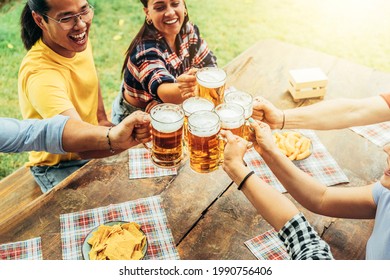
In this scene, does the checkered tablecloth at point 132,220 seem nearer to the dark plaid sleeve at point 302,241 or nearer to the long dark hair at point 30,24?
the dark plaid sleeve at point 302,241

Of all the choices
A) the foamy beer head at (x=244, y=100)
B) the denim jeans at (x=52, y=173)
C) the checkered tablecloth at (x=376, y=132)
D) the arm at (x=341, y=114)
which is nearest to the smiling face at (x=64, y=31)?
the denim jeans at (x=52, y=173)

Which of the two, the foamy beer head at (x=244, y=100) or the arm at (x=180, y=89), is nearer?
the foamy beer head at (x=244, y=100)

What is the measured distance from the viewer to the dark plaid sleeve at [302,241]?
1368 millimetres

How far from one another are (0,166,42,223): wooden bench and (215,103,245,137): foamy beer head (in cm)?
116

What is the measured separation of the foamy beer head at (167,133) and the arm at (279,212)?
0.19 meters

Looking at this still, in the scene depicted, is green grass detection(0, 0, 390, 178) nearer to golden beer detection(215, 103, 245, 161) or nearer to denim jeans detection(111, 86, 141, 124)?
denim jeans detection(111, 86, 141, 124)

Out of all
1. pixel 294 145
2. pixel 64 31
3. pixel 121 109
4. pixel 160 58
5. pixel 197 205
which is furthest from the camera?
pixel 121 109

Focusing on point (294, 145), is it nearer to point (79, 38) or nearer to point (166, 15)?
point (166, 15)

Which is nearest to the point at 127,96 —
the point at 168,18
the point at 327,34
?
the point at 168,18

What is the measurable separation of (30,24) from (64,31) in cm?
22

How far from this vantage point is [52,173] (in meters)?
2.25

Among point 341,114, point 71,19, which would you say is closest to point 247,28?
point 341,114

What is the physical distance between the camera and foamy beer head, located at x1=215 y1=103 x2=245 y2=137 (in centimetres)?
163
